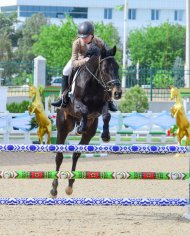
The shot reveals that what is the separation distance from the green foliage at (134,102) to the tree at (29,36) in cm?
5319

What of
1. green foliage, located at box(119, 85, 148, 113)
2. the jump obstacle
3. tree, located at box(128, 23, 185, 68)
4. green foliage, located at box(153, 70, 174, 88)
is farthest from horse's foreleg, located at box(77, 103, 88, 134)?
tree, located at box(128, 23, 185, 68)

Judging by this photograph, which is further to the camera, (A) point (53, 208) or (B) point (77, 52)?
(B) point (77, 52)

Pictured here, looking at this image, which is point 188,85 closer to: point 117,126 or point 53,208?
point 117,126

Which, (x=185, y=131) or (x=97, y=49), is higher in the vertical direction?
(x=97, y=49)

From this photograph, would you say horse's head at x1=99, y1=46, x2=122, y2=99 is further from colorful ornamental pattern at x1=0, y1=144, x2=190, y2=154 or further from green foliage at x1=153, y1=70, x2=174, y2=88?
green foliage at x1=153, y1=70, x2=174, y2=88

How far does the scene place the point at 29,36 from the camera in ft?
307

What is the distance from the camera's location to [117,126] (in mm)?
22922

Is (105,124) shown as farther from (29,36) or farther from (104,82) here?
(29,36)

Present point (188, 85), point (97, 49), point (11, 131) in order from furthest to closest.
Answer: point (188, 85) < point (11, 131) < point (97, 49)

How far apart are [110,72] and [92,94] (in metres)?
0.71

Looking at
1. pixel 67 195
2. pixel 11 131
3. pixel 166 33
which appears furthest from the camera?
pixel 166 33

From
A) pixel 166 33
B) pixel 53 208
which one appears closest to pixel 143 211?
pixel 53 208

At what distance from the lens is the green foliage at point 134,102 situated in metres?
30.4

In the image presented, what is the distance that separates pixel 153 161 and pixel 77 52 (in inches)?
311
